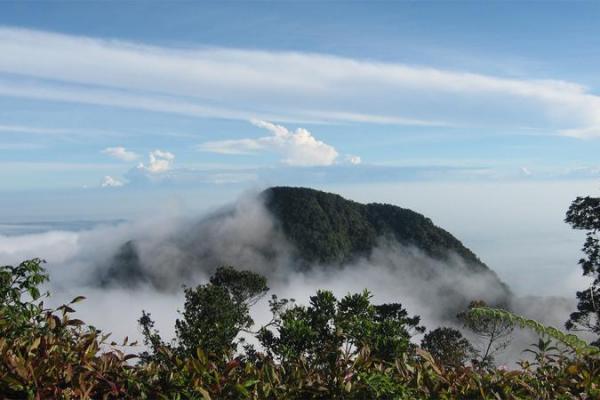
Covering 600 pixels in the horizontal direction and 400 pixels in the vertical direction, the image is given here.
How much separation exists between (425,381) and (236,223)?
147 metres

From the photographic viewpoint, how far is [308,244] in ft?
474

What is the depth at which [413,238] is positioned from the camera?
143250 millimetres

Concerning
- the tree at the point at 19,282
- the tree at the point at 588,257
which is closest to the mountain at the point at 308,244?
the tree at the point at 588,257

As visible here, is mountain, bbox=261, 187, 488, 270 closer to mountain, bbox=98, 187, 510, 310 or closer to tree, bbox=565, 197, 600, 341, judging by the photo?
mountain, bbox=98, 187, 510, 310

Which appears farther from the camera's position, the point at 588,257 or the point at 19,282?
the point at 588,257

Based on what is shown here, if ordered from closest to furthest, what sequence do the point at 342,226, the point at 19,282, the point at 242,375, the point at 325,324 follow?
the point at 242,375 < the point at 19,282 < the point at 325,324 < the point at 342,226

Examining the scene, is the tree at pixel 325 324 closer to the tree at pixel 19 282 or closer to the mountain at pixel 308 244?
the tree at pixel 19 282

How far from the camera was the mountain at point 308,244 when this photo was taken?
14050 cm

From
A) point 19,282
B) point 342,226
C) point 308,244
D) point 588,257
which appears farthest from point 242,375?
point 342,226

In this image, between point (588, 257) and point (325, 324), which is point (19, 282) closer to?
point (325, 324)

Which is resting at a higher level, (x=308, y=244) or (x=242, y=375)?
(x=242, y=375)

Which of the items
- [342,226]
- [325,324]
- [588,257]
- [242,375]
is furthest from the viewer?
[342,226]

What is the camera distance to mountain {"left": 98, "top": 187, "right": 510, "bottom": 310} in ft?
461

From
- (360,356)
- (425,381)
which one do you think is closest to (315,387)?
(360,356)
